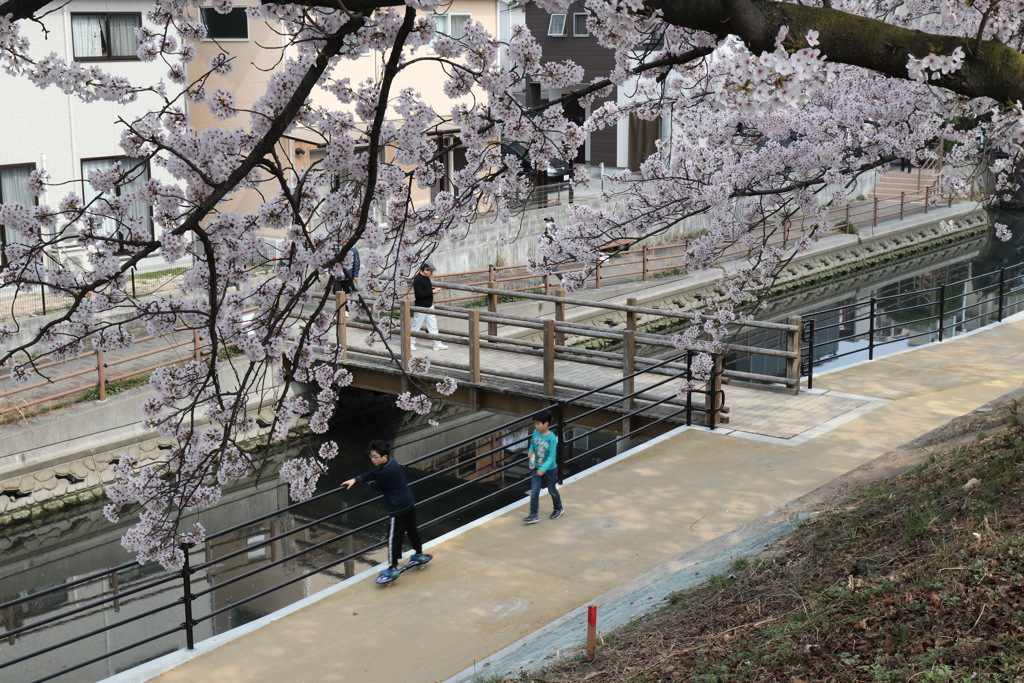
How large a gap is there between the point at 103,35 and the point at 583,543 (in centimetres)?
1852

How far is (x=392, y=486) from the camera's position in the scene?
974 centimetres

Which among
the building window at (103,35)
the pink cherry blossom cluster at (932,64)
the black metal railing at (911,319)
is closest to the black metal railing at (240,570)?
the pink cherry blossom cluster at (932,64)

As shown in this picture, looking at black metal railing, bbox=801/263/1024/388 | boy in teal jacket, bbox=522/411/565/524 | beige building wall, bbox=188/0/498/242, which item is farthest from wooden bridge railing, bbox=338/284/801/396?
black metal railing, bbox=801/263/1024/388

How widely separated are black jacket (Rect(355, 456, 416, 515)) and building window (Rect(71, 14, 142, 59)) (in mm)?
16771

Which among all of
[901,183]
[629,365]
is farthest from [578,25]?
[629,365]

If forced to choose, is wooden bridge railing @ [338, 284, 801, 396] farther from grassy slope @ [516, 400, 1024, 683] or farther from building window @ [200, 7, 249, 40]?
building window @ [200, 7, 249, 40]

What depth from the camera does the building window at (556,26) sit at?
41344mm

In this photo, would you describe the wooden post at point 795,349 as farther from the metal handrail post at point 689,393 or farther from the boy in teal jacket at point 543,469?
the boy in teal jacket at point 543,469

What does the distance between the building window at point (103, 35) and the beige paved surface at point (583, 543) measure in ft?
55.1

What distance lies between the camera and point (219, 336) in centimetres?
641

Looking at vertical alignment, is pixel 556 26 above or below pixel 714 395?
above

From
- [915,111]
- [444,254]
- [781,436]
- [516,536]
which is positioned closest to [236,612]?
[516,536]

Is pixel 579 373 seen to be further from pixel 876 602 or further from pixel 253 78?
pixel 253 78

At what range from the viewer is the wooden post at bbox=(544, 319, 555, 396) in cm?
1462
